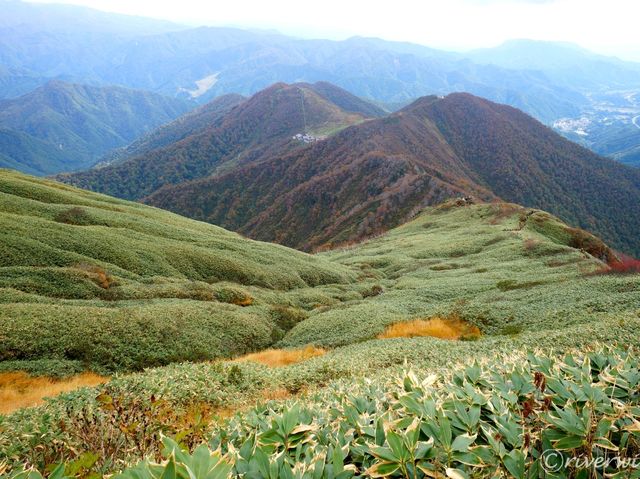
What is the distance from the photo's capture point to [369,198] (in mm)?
156250

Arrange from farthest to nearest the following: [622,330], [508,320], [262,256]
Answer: [262,256] → [508,320] → [622,330]

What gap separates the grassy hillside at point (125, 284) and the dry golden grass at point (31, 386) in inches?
89.5

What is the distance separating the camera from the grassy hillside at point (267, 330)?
14.9ft

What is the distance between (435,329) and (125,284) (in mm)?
28897

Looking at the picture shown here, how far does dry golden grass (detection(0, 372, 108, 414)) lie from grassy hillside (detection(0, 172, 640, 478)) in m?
1.28

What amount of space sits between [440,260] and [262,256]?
3000 centimetres

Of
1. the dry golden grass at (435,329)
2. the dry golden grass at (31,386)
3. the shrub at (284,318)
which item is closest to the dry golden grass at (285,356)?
the dry golden grass at (435,329)

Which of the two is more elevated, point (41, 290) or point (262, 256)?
point (41, 290)

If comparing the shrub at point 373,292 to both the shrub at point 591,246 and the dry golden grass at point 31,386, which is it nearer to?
the shrub at point 591,246

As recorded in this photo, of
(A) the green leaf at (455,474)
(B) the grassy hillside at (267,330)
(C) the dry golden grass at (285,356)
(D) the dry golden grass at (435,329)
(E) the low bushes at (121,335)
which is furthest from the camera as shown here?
(D) the dry golden grass at (435,329)

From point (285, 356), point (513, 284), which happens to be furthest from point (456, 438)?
point (513, 284)

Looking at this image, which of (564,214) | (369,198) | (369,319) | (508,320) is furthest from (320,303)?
(564,214)

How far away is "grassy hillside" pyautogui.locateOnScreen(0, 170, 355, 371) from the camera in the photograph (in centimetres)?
2453

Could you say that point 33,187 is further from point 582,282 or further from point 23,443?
point 582,282
